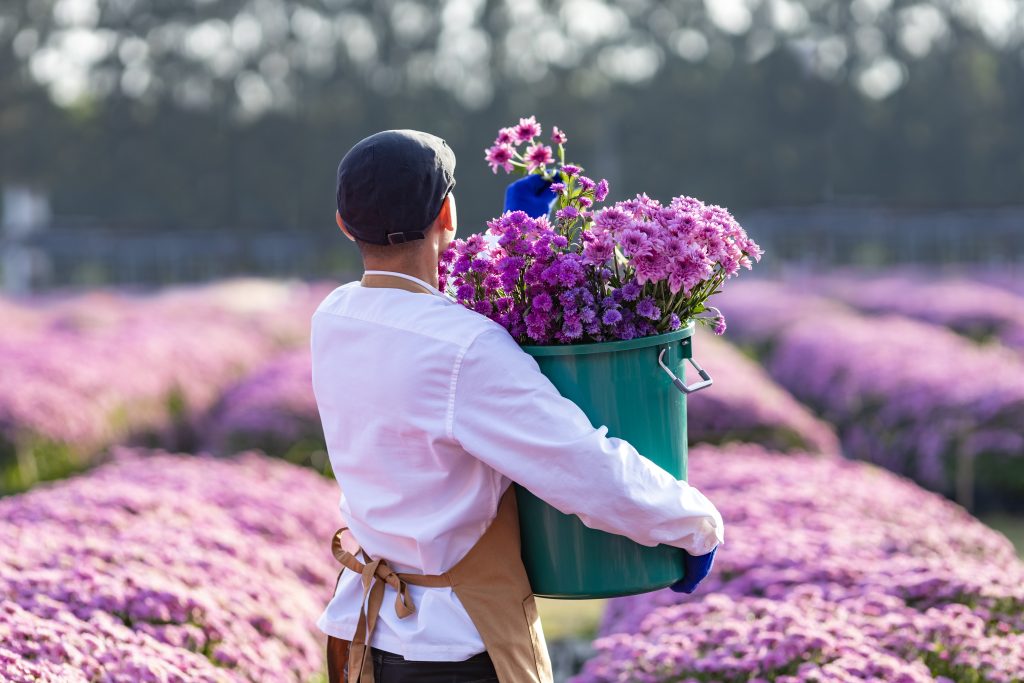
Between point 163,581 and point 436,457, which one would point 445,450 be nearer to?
point 436,457

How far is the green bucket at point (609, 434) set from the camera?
2227 mm

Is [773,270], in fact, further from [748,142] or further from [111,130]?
[111,130]

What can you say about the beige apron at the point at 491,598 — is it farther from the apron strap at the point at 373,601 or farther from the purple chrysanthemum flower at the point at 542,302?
the purple chrysanthemum flower at the point at 542,302

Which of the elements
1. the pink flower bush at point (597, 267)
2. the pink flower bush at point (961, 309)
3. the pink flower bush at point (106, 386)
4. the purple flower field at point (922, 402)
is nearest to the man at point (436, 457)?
the pink flower bush at point (597, 267)

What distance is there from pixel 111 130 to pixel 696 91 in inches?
1016

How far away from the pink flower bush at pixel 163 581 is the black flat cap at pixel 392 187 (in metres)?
1.36

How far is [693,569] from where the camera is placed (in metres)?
2.29

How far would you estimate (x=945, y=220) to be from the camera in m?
40.8

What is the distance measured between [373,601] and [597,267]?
812 millimetres

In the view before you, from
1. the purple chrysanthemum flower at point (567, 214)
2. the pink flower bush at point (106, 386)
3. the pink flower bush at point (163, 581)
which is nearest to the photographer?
the purple chrysanthemum flower at point (567, 214)

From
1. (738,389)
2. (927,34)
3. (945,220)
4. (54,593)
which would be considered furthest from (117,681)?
(927,34)

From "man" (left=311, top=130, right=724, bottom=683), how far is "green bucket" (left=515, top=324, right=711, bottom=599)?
0.06 meters

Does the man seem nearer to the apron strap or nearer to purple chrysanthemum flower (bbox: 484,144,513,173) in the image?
the apron strap

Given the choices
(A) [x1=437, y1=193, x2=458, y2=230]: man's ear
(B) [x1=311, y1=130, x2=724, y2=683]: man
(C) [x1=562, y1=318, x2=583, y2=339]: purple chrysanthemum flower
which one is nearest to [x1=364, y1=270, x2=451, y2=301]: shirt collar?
(B) [x1=311, y1=130, x2=724, y2=683]: man
